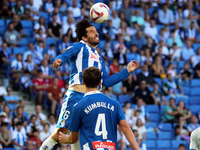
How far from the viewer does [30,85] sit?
12.0m

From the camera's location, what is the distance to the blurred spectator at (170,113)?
1262 cm

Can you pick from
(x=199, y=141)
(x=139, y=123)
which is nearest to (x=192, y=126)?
(x=139, y=123)

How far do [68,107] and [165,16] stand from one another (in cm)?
1198

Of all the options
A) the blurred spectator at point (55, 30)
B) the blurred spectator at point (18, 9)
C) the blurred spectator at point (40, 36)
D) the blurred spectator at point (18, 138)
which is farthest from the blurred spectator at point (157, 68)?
the blurred spectator at point (18, 138)

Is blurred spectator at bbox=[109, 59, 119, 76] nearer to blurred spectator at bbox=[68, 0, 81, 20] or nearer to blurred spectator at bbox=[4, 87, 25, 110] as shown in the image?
blurred spectator at bbox=[68, 0, 81, 20]

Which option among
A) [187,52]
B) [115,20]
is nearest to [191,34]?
[187,52]

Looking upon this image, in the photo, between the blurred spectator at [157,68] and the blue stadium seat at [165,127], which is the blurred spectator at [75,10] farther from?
the blue stadium seat at [165,127]

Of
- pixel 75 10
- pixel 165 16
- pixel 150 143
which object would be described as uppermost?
pixel 75 10

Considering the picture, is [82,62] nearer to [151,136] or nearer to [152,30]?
[151,136]

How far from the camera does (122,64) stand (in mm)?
13492

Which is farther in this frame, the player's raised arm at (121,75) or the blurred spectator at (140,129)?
the blurred spectator at (140,129)

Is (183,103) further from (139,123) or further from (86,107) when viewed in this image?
(86,107)

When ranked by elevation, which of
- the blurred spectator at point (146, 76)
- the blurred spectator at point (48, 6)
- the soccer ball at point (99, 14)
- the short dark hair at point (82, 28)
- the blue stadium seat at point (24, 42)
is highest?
the blurred spectator at point (48, 6)

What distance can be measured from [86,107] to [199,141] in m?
2.55
